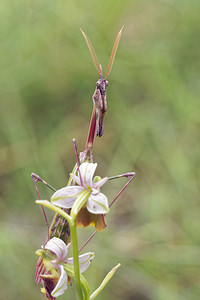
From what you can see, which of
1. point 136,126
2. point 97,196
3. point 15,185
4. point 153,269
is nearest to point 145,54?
point 136,126

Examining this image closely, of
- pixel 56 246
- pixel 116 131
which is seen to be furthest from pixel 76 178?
pixel 116 131

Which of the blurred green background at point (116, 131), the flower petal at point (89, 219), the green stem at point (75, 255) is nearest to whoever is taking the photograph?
the green stem at point (75, 255)

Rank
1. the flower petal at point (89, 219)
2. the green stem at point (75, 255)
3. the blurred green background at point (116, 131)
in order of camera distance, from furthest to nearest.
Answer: the blurred green background at point (116, 131)
the flower petal at point (89, 219)
the green stem at point (75, 255)

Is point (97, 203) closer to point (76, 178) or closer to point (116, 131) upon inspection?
point (76, 178)

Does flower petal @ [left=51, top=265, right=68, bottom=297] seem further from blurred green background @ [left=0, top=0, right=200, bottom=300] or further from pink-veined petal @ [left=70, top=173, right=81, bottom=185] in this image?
blurred green background @ [left=0, top=0, right=200, bottom=300]

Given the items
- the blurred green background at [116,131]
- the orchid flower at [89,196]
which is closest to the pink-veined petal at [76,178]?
the orchid flower at [89,196]

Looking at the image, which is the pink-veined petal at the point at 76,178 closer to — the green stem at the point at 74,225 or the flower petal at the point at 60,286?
the green stem at the point at 74,225

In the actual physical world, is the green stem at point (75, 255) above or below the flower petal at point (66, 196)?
below
